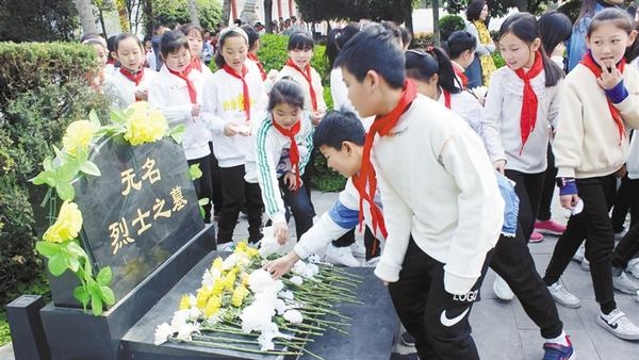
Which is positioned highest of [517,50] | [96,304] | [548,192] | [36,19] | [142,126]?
[36,19]

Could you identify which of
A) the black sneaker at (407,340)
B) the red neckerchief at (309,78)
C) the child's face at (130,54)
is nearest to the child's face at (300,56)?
the red neckerchief at (309,78)

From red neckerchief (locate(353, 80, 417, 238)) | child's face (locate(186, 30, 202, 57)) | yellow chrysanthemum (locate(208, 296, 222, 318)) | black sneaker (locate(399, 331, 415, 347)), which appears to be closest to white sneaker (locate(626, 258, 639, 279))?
black sneaker (locate(399, 331, 415, 347))

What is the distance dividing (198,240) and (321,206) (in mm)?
2391

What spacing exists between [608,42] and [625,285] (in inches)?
62.0

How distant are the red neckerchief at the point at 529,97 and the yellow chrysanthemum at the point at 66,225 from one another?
8.11 ft

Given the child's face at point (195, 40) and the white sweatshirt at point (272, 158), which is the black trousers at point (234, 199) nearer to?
the white sweatshirt at point (272, 158)

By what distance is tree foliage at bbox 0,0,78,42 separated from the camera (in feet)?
43.9

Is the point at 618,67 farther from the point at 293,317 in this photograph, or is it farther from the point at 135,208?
the point at 135,208

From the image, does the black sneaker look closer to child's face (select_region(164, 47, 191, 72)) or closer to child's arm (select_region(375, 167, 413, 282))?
child's arm (select_region(375, 167, 413, 282))

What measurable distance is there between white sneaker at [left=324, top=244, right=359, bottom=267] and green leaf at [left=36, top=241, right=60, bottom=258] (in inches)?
85.5

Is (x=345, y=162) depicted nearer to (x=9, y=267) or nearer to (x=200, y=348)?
(x=200, y=348)

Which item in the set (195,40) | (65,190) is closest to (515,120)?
(65,190)

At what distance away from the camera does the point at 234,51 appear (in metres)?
4.05

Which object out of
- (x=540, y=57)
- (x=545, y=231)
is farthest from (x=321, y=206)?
(x=540, y=57)
